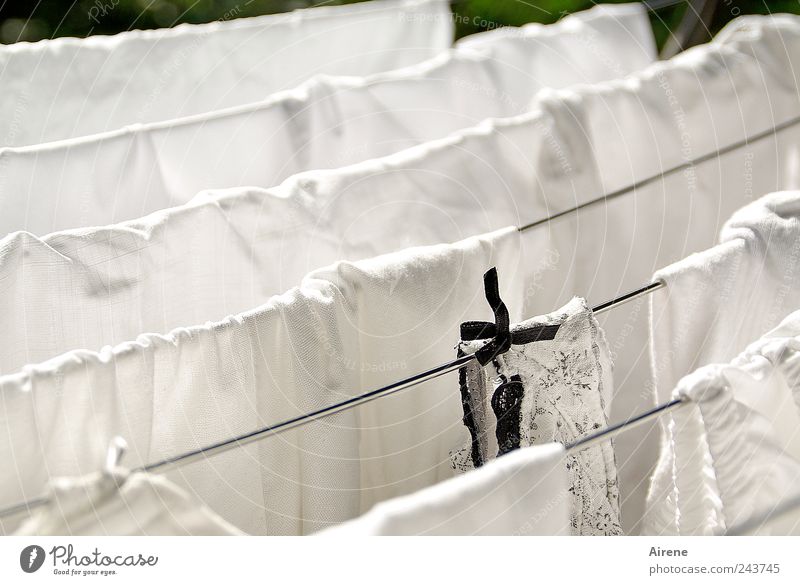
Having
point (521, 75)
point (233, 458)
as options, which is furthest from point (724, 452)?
point (521, 75)

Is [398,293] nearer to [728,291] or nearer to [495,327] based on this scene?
[495,327]

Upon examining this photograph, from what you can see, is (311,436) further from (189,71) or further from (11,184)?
(189,71)

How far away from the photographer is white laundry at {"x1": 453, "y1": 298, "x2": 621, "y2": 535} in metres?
0.48

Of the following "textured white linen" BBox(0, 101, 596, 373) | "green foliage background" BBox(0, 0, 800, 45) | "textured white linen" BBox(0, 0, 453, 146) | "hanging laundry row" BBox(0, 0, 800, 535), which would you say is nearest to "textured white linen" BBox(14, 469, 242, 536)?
"hanging laundry row" BBox(0, 0, 800, 535)

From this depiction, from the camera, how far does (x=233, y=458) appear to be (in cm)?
48

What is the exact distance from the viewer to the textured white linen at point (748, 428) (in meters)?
0.42

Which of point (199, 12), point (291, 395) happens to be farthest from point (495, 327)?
point (199, 12)

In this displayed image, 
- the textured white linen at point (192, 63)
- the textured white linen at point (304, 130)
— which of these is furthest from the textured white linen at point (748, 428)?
the textured white linen at point (192, 63)

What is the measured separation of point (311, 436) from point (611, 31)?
54 centimetres

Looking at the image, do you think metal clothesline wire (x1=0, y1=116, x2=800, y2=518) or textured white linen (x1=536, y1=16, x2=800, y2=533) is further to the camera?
A: textured white linen (x1=536, y1=16, x2=800, y2=533)

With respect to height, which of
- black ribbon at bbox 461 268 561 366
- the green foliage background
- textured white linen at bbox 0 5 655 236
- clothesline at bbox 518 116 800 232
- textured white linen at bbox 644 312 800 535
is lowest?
textured white linen at bbox 644 312 800 535

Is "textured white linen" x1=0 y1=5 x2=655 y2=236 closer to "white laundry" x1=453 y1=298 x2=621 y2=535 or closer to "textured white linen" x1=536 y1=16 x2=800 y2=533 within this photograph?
"textured white linen" x1=536 y1=16 x2=800 y2=533

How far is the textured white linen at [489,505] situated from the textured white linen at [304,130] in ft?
1.10

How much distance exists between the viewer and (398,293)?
0.48 metres
